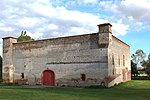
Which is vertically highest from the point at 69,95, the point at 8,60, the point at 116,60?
the point at 8,60

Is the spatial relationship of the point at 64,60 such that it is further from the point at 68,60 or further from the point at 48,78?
the point at 48,78

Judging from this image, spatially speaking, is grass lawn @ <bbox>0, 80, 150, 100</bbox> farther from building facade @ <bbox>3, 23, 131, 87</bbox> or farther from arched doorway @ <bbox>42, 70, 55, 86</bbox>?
arched doorway @ <bbox>42, 70, 55, 86</bbox>

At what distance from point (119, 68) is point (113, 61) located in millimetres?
3707

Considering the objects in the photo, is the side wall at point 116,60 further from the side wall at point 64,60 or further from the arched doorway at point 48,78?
the arched doorway at point 48,78

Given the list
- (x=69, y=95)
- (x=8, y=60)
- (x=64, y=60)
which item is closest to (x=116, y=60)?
(x=64, y=60)

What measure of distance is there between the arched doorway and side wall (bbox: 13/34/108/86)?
0.46 meters

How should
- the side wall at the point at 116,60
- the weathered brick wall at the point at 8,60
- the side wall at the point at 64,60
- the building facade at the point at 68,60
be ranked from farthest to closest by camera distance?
the weathered brick wall at the point at 8,60 → the side wall at the point at 64,60 → the side wall at the point at 116,60 → the building facade at the point at 68,60

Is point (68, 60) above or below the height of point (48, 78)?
above

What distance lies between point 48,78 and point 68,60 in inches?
157

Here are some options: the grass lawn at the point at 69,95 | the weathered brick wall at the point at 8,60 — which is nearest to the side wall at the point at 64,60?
the weathered brick wall at the point at 8,60

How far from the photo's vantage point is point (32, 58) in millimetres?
33156

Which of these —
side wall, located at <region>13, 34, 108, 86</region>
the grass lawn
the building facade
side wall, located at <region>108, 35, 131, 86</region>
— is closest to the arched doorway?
the building facade

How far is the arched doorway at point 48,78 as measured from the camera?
102 ft

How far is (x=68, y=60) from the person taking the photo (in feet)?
97.1
